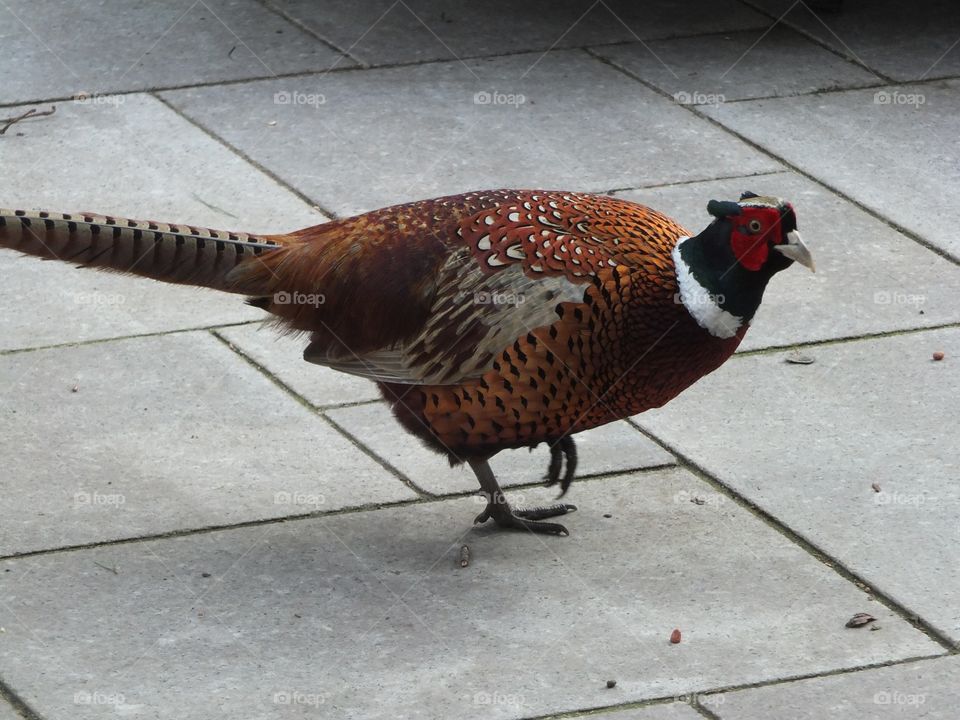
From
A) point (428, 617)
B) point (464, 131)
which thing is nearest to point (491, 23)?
point (464, 131)

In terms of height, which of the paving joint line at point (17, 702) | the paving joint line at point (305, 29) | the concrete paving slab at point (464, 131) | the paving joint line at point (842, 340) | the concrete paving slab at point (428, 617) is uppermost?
the paving joint line at point (305, 29)

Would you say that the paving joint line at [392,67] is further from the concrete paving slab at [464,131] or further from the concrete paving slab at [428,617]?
the concrete paving slab at [428,617]

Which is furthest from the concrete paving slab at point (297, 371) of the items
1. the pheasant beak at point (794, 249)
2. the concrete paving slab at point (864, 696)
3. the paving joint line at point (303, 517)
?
the concrete paving slab at point (864, 696)

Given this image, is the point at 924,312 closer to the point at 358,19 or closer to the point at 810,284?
the point at 810,284

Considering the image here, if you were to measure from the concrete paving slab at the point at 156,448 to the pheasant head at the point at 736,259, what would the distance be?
4.25 ft

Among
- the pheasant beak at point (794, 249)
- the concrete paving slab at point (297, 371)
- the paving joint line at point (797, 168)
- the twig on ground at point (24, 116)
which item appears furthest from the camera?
the twig on ground at point (24, 116)

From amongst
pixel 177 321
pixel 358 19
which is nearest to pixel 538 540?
pixel 177 321

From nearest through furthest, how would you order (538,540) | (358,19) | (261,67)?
(538,540) → (261,67) → (358,19)

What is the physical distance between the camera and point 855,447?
18.8 feet

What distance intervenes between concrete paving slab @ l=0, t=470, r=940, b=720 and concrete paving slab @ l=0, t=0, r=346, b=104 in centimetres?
424

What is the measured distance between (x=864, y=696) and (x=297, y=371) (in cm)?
266

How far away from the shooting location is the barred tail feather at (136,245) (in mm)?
4867

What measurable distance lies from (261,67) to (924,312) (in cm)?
408

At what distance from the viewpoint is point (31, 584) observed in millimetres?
4871
